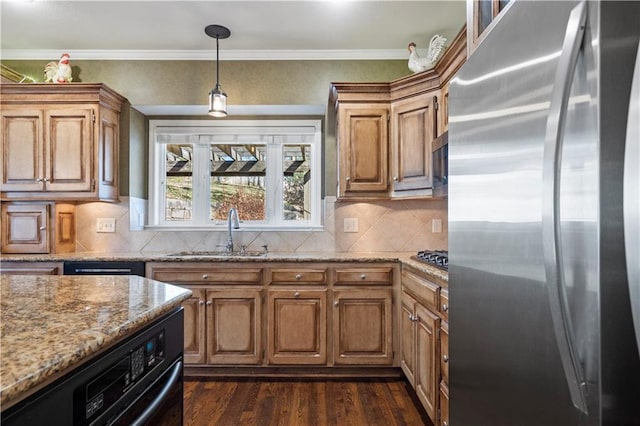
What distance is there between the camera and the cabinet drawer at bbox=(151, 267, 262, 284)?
2537 millimetres

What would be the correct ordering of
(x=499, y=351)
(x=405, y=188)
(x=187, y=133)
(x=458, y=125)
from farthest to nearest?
(x=187, y=133) → (x=405, y=188) → (x=458, y=125) → (x=499, y=351)

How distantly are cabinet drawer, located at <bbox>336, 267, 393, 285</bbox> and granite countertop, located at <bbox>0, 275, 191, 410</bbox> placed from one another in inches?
56.8

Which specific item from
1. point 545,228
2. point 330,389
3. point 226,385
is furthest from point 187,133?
point 545,228

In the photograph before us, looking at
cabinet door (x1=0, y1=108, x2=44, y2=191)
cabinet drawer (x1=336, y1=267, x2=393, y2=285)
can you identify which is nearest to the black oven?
cabinet drawer (x1=336, y1=267, x2=393, y2=285)

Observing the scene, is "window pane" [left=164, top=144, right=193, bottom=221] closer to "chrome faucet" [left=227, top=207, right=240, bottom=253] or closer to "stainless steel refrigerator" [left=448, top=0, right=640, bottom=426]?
"chrome faucet" [left=227, top=207, right=240, bottom=253]

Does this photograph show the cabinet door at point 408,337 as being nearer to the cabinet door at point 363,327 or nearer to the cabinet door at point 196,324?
the cabinet door at point 363,327

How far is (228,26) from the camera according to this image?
2650mm

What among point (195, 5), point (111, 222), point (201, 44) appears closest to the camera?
point (195, 5)

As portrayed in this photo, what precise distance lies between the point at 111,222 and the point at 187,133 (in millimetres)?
1032

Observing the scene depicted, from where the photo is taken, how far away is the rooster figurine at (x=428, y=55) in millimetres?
2594

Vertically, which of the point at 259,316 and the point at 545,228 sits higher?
the point at 545,228

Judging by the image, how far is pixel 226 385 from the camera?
2.46 m

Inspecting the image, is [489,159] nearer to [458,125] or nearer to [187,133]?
[458,125]

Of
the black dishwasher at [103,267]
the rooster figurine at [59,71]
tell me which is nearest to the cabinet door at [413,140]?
the black dishwasher at [103,267]
